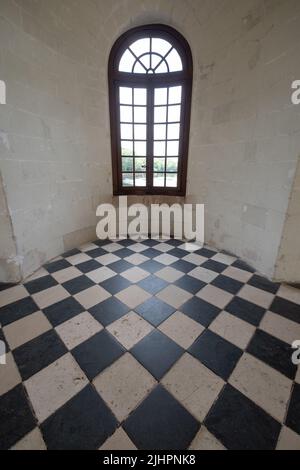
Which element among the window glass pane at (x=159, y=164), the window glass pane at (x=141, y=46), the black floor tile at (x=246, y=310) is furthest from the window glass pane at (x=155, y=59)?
the black floor tile at (x=246, y=310)

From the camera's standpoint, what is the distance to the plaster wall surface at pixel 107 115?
1.79m

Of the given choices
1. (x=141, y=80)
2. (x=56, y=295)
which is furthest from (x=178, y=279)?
(x=141, y=80)

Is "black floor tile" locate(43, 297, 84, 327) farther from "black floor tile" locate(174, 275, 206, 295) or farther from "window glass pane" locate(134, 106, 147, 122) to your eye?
"window glass pane" locate(134, 106, 147, 122)

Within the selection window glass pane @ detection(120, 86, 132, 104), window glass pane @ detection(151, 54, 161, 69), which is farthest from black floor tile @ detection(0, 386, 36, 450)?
window glass pane @ detection(151, 54, 161, 69)

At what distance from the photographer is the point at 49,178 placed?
89.4 inches

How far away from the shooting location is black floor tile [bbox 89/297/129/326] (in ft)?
5.11

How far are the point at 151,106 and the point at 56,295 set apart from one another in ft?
8.97

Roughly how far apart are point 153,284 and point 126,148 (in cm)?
209

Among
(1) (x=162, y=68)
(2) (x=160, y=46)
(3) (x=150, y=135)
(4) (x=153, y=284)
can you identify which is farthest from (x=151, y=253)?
(2) (x=160, y=46)

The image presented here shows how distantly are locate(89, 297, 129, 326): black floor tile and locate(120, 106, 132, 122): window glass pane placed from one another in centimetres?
251

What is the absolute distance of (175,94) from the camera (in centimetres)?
276

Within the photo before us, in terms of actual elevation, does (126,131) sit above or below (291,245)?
above

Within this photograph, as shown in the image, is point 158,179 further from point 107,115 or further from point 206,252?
point 206,252
